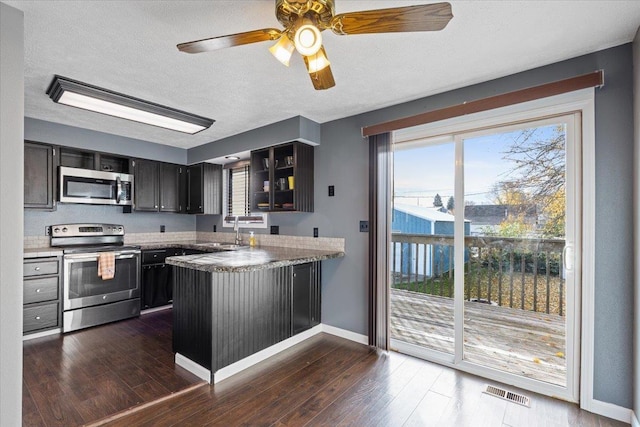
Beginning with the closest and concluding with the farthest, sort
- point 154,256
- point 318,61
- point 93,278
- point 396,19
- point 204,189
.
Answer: point 396,19
point 318,61
point 93,278
point 154,256
point 204,189

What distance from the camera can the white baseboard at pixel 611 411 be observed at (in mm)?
1964

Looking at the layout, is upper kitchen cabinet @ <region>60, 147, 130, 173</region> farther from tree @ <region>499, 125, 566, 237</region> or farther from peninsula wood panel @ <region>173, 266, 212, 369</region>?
tree @ <region>499, 125, 566, 237</region>

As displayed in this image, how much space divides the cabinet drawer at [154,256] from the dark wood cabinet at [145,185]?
2.27 ft

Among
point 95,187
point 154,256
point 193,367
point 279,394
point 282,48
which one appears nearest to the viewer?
point 282,48

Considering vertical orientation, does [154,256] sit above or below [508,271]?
below

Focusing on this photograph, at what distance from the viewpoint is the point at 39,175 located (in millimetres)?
3531

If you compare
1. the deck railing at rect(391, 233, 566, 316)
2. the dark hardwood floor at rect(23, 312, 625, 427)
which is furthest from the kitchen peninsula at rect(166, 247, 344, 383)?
the deck railing at rect(391, 233, 566, 316)

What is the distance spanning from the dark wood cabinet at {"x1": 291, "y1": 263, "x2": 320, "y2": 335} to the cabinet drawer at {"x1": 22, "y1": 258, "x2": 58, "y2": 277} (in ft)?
8.93

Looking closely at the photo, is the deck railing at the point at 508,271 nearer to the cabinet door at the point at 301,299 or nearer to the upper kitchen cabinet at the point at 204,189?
the cabinet door at the point at 301,299

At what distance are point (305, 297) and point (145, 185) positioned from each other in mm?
3042

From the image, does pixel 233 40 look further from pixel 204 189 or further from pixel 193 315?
pixel 204 189

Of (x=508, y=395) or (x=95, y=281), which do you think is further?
(x=95, y=281)

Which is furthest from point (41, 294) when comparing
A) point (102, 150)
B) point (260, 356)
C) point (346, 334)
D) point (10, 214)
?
point (346, 334)

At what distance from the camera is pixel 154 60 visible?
222cm
